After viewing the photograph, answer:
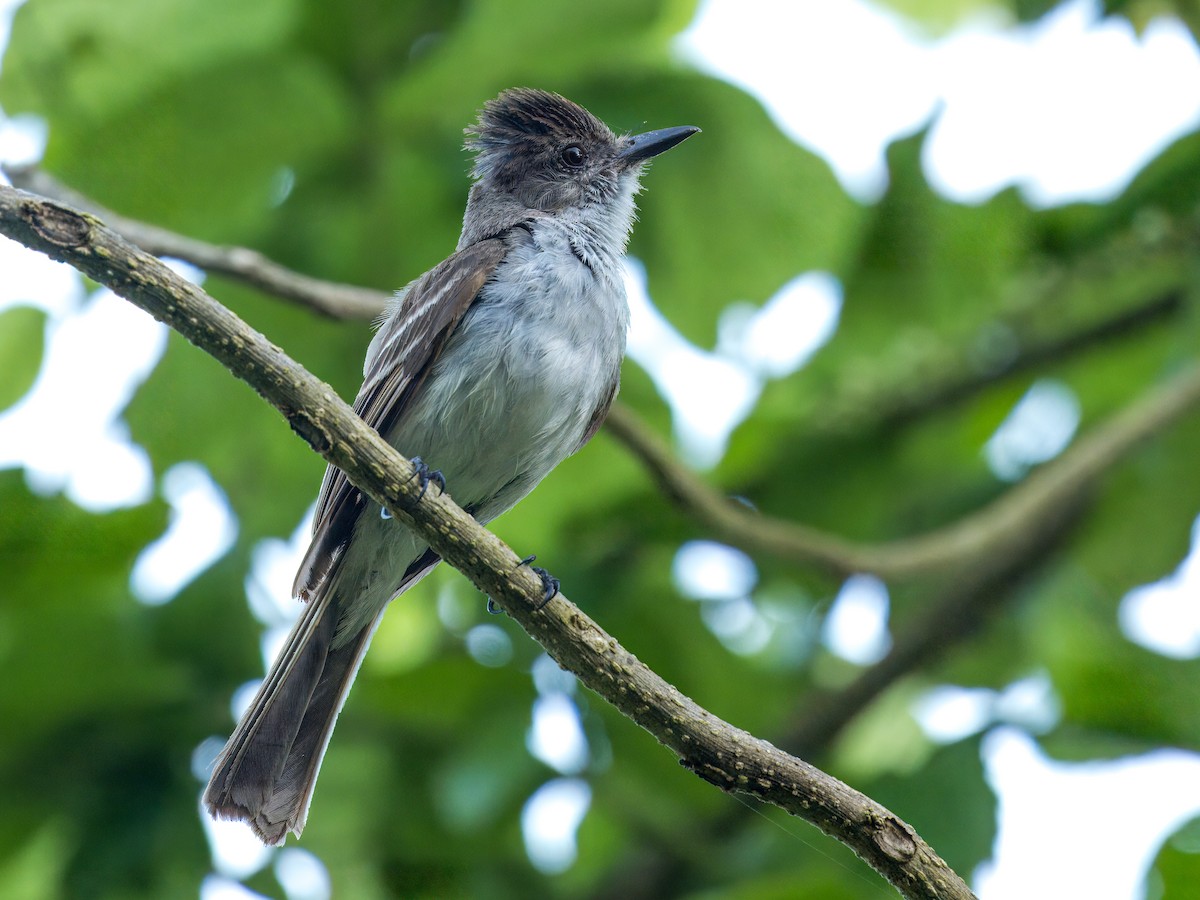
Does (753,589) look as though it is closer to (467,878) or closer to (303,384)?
(467,878)

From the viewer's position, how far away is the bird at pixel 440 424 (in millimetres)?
4539

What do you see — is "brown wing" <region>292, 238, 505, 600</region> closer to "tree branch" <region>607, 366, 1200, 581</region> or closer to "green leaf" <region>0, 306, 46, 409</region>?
"tree branch" <region>607, 366, 1200, 581</region>

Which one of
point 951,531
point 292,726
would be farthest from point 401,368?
point 951,531

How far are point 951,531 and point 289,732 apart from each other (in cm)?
281

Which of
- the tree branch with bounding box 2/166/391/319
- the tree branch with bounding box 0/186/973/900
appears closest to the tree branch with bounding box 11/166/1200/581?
the tree branch with bounding box 2/166/391/319

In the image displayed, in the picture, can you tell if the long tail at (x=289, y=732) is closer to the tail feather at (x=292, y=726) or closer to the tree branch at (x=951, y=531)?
the tail feather at (x=292, y=726)

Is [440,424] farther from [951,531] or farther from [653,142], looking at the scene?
[951,531]

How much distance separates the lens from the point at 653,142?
5.21 m

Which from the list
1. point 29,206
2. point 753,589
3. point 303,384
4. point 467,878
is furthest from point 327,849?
point 29,206

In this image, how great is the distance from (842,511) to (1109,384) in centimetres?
144

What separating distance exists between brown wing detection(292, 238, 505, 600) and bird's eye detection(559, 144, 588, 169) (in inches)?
47.6

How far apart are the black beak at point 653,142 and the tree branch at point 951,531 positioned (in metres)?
1.05

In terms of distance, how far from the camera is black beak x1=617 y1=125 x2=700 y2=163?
5.03 m

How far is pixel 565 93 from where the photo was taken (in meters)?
5.34
